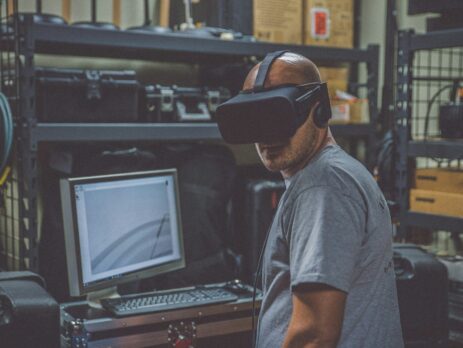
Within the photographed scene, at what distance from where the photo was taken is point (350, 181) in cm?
128

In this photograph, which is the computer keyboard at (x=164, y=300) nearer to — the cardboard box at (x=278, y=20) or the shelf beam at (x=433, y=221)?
the shelf beam at (x=433, y=221)

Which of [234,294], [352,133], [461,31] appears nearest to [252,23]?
[352,133]

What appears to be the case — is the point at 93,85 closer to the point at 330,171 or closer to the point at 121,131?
the point at 121,131

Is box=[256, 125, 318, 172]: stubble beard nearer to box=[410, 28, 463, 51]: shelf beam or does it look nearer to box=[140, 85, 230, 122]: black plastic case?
box=[410, 28, 463, 51]: shelf beam

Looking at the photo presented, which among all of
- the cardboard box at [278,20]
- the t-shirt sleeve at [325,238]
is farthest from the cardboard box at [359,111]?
the t-shirt sleeve at [325,238]

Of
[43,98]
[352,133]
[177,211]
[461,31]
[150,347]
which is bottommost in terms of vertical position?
[150,347]

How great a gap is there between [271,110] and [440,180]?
140 cm

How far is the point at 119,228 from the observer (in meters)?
2.30

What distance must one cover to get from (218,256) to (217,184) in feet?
0.96

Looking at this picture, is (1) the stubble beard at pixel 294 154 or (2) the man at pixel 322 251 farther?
(1) the stubble beard at pixel 294 154

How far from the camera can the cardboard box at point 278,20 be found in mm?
3000

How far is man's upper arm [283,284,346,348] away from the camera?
1.20 metres

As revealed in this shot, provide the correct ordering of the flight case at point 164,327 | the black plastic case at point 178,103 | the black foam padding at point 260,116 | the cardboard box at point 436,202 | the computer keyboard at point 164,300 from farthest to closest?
the black plastic case at point 178,103 → the cardboard box at point 436,202 → the computer keyboard at point 164,300 → the flight case at point 164,327 → the black foam padding at point 260,116

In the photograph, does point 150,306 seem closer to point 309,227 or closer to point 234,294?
point 234,294
